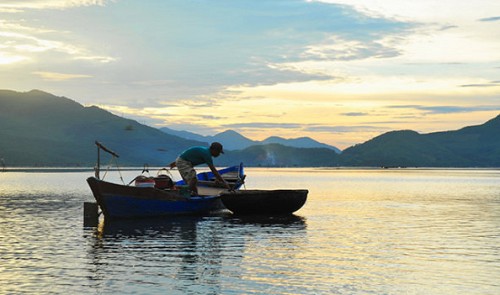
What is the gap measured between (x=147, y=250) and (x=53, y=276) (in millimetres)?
5690

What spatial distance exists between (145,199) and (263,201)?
7.29 m

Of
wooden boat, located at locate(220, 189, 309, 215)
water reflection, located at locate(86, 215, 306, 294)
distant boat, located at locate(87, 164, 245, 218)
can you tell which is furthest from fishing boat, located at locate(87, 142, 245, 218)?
wooden boat, located at locate(220, 189, 309, 215)

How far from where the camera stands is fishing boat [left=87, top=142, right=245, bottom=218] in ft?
106

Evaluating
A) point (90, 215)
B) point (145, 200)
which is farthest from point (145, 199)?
point (90, 215)

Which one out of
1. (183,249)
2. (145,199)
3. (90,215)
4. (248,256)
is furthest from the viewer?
(145,199)

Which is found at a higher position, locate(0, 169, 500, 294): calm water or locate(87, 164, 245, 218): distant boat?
locate(87, 164, 245, 218): distant boat

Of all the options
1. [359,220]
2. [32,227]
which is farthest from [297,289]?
[359,220]

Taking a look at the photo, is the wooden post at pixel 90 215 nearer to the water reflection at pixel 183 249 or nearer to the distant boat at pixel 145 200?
the distant boat at pixel 145 200

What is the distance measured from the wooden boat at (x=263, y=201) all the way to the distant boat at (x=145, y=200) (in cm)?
159

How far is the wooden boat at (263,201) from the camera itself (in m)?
36.8

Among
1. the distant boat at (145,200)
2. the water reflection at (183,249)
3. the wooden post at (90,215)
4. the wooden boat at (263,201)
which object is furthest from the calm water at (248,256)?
the wooden boat at (263,201)

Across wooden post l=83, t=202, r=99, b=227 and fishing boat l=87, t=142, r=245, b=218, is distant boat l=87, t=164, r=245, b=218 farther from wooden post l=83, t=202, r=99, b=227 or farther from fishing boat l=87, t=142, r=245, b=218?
wooden post l=83, t=202, r=99, b=227

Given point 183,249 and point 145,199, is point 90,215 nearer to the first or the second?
point 145,199

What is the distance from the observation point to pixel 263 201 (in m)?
37.1
